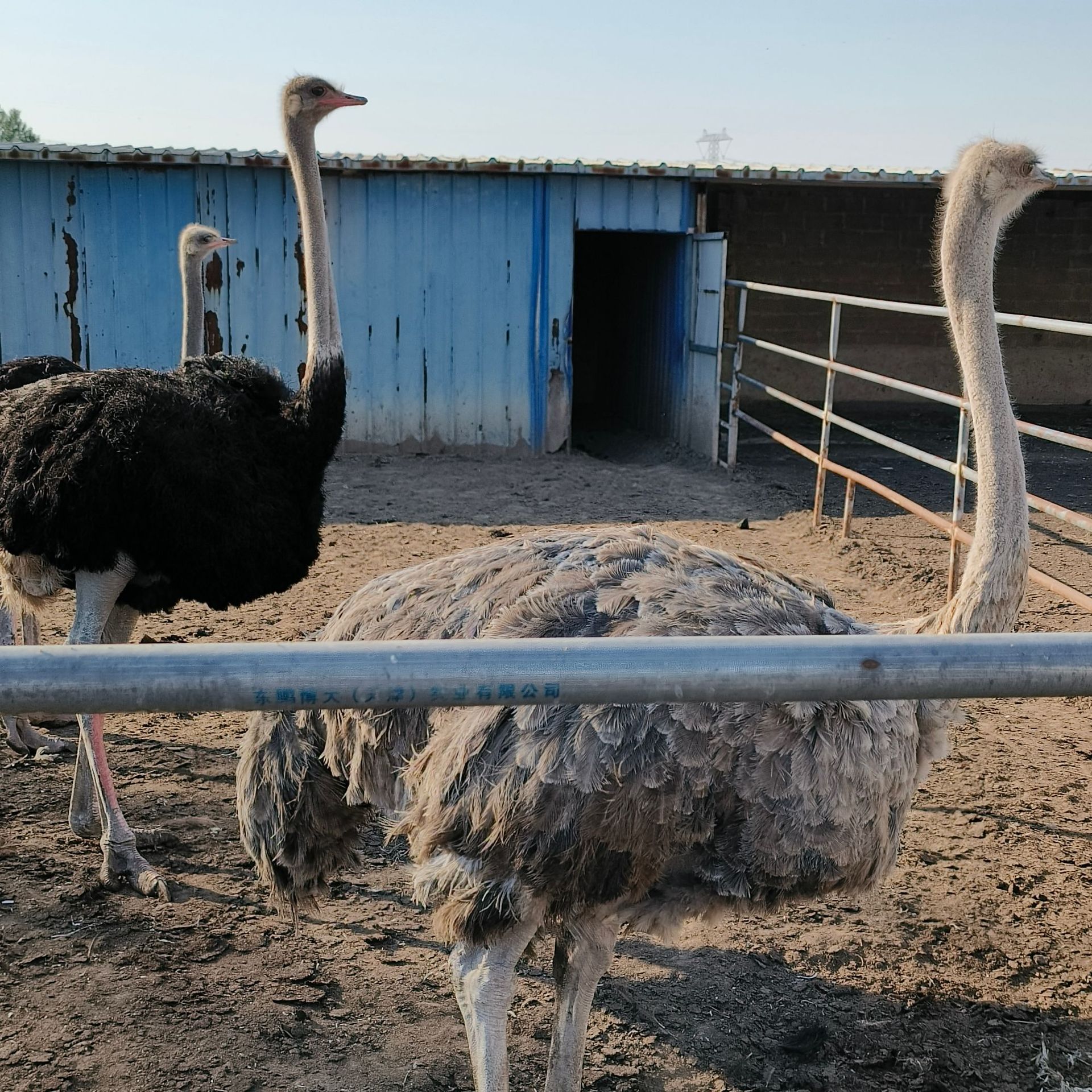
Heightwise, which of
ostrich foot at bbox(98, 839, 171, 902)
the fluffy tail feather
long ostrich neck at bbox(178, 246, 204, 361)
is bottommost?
ostrich foot at bbox(98, 839, 171, 902)

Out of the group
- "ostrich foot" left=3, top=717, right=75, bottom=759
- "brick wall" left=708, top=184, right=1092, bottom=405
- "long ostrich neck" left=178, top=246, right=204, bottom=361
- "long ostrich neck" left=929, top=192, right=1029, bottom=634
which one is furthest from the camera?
"brick wall" left=708, top=184, right=1092, bottom=405

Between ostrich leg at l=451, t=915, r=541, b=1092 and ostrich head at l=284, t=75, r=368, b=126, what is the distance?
3320 mm

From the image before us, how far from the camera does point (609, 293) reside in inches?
556

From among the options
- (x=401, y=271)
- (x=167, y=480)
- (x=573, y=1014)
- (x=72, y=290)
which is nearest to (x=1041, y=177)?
(x=573, y=1014)

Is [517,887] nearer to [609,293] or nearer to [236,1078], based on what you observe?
[236,1078]

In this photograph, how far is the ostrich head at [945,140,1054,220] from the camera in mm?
2605

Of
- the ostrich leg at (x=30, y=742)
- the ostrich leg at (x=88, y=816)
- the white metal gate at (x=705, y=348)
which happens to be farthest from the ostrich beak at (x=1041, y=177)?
the white metal gate at (x=705, y=348)

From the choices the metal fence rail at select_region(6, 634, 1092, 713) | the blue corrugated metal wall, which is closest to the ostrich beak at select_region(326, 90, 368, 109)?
the metal fence rail at select_region(6, 634, 1092, 713)

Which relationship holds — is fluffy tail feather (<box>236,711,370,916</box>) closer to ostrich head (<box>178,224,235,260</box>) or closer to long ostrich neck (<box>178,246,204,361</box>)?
long ostrich neck (<box>178,246,204,361</box>)

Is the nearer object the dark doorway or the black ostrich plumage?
the black ostrich plumage

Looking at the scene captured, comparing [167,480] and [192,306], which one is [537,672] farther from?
[192,306]

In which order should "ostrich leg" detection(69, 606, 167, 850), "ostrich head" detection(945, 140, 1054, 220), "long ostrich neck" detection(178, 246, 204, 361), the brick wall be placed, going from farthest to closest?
1. the brick wall
2. "long ostrich neck" detection(178, 246, 204, 361)
3. "ostrich leg" detection(69, 606, 167, 850)
4. "ostrich head" detection(945, 140, 1054, 220)

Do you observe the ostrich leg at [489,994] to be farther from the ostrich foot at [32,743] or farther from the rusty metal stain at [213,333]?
the rusty metal stain at [213,333]

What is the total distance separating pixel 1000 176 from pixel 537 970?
206 cm
